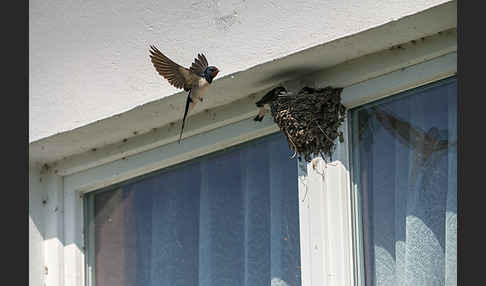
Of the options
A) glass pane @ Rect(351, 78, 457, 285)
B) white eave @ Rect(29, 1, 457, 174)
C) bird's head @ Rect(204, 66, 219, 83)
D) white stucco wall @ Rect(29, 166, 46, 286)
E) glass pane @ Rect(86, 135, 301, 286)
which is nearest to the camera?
glass pane @ Rect(351, 78, 457, 285)

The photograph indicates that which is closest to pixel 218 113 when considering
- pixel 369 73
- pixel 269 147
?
pixel 269 147

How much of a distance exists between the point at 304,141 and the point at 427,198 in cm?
47

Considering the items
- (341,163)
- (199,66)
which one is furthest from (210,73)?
(341,163)

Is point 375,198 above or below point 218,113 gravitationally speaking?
below

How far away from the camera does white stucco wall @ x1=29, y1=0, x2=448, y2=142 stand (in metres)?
4.45

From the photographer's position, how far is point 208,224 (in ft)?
16.2

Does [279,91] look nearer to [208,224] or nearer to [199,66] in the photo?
[199,66]

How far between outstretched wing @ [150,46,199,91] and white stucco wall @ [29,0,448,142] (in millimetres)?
128

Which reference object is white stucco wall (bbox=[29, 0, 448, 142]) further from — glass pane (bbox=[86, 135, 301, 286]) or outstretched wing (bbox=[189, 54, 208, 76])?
glass pane (bbox=[86, 135, 301, 286])

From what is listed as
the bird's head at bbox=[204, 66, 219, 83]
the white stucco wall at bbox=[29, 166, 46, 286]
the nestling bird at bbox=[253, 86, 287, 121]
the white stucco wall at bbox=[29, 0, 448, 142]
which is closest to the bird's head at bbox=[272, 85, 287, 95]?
the nestling bird at bbox=[253, 86, 287, 121]

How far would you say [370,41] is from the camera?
4430 millimetres

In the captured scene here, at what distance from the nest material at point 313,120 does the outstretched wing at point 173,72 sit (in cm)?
29

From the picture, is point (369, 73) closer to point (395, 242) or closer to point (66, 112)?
point (395, 242)

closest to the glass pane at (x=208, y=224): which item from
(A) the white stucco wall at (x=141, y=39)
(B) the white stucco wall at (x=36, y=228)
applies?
(B) the white stucco wall at (x=36, y=228)
